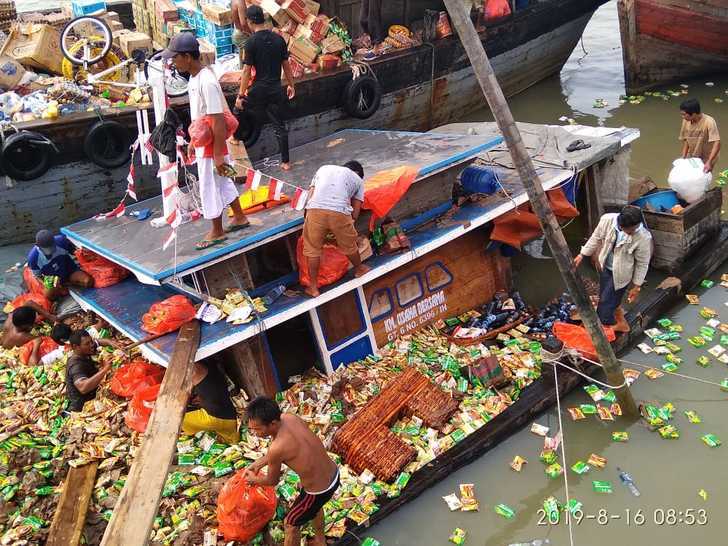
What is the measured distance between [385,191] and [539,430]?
8.29ft

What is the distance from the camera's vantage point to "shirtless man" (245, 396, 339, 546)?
414 centimetres

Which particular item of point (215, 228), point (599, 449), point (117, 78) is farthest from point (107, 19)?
point (599, 449)

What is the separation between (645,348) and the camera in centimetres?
682

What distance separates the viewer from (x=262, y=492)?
4.78 m

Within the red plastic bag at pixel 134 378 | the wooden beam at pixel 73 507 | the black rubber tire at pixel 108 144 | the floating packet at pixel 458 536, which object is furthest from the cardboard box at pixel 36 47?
the floating packet at pixel 458 536

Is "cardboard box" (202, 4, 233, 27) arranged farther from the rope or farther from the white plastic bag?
the rope

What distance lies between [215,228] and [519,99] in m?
10.8

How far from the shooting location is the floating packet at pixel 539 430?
587 centimetres

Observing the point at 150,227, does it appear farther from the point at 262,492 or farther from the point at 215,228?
the point at 262,492

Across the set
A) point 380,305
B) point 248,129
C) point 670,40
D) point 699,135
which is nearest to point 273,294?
point 380,305

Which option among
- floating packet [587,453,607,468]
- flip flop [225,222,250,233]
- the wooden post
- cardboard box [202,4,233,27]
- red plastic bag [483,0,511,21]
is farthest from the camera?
red plastic bag [483,0,511,21]

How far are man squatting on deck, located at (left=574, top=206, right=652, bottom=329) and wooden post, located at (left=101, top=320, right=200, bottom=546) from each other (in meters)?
3.33

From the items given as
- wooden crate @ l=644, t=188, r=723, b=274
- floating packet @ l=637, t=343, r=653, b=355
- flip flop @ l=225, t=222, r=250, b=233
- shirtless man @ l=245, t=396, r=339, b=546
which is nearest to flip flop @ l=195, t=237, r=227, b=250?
flip flop @ l=225, t=222, r=250, b=233

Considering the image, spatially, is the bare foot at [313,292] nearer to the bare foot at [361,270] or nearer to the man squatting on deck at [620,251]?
the bare foot at [361,270]
